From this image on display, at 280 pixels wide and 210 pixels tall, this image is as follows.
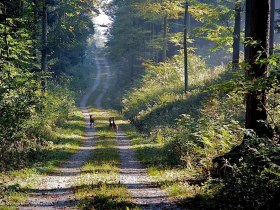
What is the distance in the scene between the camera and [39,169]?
1495 centimetres

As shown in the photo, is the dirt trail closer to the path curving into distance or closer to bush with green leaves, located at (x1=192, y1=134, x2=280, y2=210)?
bush with green leaves, located at (x1=192, y1=134, x2=280, y2=210)

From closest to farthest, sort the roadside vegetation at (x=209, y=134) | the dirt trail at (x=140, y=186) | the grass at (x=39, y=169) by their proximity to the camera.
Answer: the roadside vegetation at (x=209, y=134) < the dirt trail at (x=140, y=186) < the grass at (x=39, y=169)

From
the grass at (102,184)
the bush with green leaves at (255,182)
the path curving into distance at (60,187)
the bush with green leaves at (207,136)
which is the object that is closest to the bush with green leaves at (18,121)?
the path curving into distance at (60,187)

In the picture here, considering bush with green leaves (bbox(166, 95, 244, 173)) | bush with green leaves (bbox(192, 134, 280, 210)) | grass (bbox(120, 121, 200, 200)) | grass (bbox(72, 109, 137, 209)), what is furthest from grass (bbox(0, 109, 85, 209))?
bush with green leaves (bbox(192, 134, 280, 210))

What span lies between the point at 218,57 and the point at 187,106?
4229 cm

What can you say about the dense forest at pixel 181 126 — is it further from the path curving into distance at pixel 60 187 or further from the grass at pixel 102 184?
the path curving into distance at pixel 60 187

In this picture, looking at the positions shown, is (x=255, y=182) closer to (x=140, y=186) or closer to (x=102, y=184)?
(x=140, y=186)

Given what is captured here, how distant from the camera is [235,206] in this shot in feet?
26.8

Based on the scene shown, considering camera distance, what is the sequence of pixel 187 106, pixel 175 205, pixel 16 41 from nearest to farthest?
pixel 175 205
pixel 16 41
pixel 187 106

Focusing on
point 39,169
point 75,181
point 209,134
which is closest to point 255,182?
point 209,134

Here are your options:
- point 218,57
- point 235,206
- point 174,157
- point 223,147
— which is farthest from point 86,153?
point 218,57

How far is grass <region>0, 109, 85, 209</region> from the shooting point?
10.8 metres

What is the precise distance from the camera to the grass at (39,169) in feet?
35.3

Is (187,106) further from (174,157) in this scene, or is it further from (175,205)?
(175,205)
